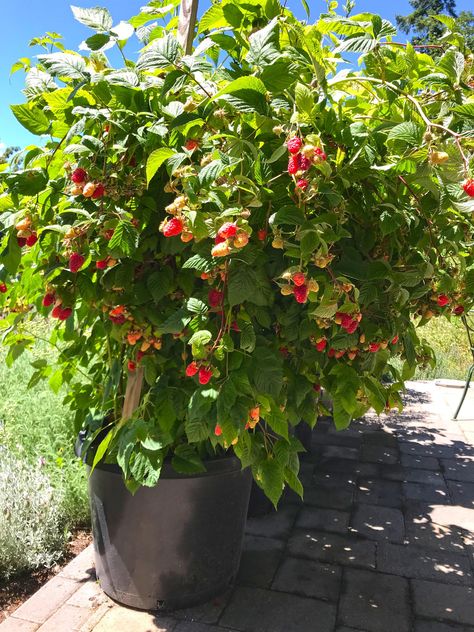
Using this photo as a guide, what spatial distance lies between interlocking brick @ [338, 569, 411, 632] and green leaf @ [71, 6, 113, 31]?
1881 millimetres

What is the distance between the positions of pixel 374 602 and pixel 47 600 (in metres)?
1.15

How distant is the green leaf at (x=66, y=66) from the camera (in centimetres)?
105

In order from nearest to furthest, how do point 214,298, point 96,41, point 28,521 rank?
point 96,41, point 214,298, point 28,521

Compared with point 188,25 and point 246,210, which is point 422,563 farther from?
point 188,25

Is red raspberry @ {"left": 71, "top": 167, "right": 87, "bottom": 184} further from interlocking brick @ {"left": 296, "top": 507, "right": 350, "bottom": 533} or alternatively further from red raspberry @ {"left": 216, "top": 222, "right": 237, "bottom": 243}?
interlocking brick @ {"left": 296, "top": 507, "right": 350, "bottom": 533}

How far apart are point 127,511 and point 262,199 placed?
1200 mm

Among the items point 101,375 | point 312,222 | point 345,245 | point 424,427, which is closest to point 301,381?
point 345,245

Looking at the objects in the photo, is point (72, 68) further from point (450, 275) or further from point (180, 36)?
point (450, 275)

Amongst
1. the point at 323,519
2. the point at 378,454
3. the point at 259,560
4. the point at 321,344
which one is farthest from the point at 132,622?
the point at 378,454

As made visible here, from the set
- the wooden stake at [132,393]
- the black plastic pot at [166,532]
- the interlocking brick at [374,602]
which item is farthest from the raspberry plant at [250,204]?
the interlocking brick at [374,602]

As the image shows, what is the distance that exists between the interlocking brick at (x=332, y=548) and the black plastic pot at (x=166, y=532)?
1.75ft

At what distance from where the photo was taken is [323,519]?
2.63 meters

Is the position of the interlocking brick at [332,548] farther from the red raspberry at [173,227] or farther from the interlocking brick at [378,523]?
the red raspberry at [173,227]

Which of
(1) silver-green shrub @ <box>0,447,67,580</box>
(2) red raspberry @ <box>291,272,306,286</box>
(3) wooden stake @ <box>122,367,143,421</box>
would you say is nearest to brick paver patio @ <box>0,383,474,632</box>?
(1) silver-green shrub @ <box>0,447,67,580</box>
